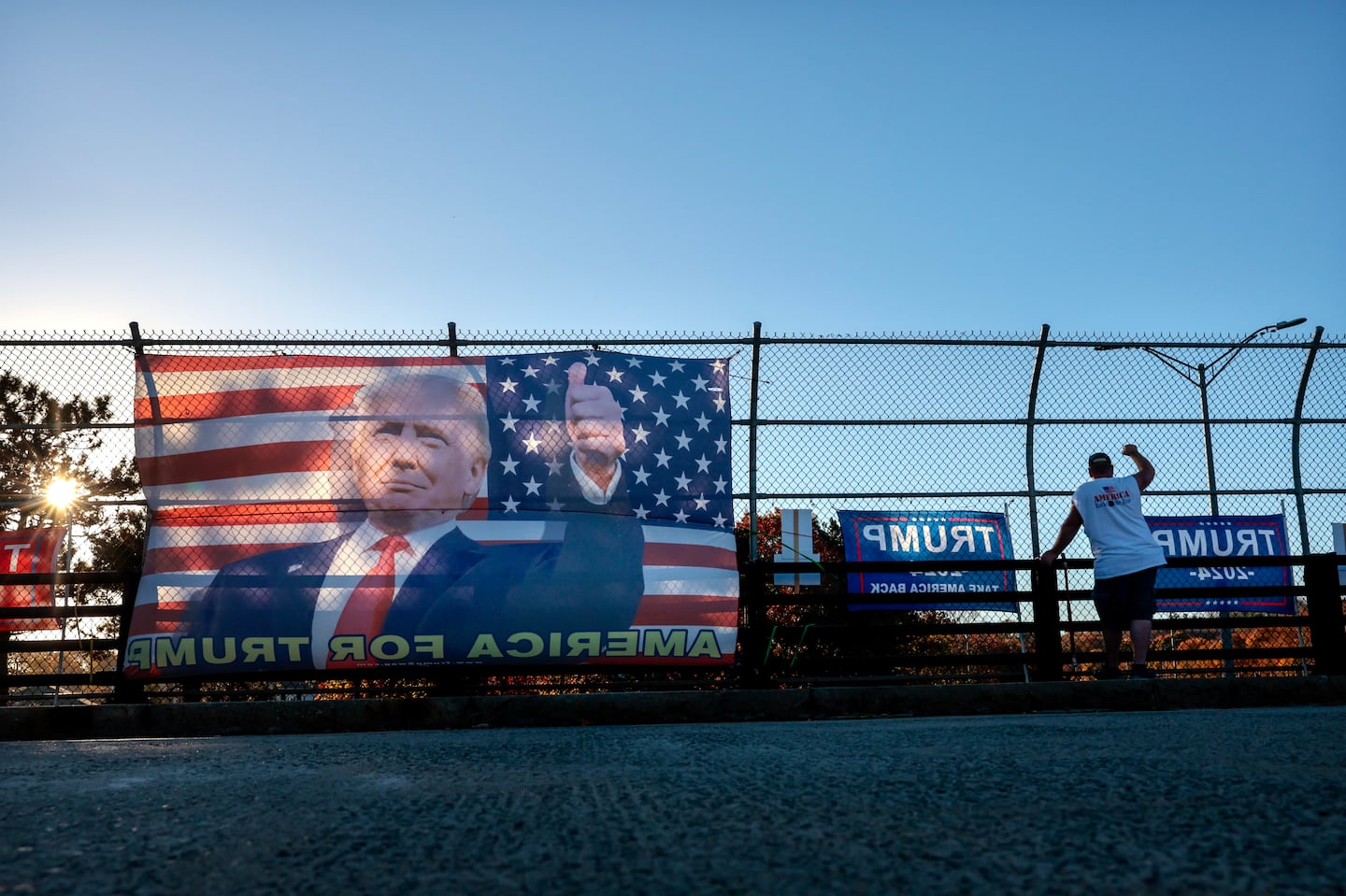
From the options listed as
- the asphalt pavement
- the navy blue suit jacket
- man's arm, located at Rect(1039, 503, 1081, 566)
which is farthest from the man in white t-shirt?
the navy blue suit jacket

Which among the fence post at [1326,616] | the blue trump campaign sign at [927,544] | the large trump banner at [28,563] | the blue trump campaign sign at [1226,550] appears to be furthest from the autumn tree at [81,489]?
the fence post at [1326,616]

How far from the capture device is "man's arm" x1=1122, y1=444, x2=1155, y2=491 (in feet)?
27.1

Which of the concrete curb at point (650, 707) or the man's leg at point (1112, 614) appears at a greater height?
the man's leg at point (1112, 614)

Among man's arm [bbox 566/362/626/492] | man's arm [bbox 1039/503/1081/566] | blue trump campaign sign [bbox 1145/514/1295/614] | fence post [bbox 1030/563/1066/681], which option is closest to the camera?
man's arm [bbox 1039/503/1081/566]

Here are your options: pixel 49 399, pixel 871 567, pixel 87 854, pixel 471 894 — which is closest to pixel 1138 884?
pixel 471 894

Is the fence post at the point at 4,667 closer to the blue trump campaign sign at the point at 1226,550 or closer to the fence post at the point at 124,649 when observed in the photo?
the fence post at the point at 124,649

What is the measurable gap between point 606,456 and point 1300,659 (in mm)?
6736

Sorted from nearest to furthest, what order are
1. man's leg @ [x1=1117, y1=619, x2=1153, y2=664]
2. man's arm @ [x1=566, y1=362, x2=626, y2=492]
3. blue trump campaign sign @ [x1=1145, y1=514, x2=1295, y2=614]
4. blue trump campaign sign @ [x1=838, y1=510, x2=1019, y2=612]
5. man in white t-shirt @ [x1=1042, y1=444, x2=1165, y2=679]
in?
man's leg @ [x1=1117, y1=619, x2=1153, y2=664], man in white t-shirt @ [x1=1042, y1=444, x2=1165, y2=679], man's arm @ [x1=566, y1=362, x2=626, y2=492], blue trump campaign sign @ [x1=838, y1=510, x2=1019, y2=612], blue trump campaign sign @ [x1=1145, y1=514, x2=1295, y2=614]

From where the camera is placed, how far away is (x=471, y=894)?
6.26ft

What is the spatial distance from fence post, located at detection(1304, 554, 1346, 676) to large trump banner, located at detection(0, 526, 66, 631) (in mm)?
9889

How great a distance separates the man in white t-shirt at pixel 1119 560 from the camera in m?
7.54

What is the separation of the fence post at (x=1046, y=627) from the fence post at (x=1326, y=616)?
2152 mm

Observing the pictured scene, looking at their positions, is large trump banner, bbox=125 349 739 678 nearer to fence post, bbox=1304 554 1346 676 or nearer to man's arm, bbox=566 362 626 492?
man's arm, bbox=566 362 626 492

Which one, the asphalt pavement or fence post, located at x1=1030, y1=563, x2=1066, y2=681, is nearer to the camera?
the asphalt pavement
